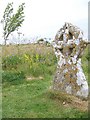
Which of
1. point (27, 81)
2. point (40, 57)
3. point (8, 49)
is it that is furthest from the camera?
point (8, 49)

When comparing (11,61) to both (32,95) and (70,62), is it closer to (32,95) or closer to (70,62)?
(32,95)

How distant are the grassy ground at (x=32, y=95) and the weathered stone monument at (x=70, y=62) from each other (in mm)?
299

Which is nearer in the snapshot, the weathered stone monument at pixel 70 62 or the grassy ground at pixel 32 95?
the grassy ground at pixel 32 95

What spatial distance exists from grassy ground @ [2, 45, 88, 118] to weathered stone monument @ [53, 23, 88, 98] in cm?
30

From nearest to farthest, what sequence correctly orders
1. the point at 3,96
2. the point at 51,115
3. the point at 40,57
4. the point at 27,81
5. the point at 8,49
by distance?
the point at 51,115
the point at 3,96
the point at 27,81
the point at 40,57
the point at 8,49

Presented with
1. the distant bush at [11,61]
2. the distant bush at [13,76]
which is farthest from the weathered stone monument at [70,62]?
the distant bush at [11,61]

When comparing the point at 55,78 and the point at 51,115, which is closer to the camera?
the point at 51,115

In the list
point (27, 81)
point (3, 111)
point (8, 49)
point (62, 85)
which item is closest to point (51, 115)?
point (3, 111)

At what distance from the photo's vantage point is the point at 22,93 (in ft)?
34.8

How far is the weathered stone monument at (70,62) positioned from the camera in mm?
9781

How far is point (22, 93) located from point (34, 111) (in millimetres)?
1960

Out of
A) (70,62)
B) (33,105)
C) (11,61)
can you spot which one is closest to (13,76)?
(11,61)

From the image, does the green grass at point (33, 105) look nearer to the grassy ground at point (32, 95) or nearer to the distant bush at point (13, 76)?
the grassy ground at point (32, 95)

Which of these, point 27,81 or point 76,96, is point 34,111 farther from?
point 27,81
